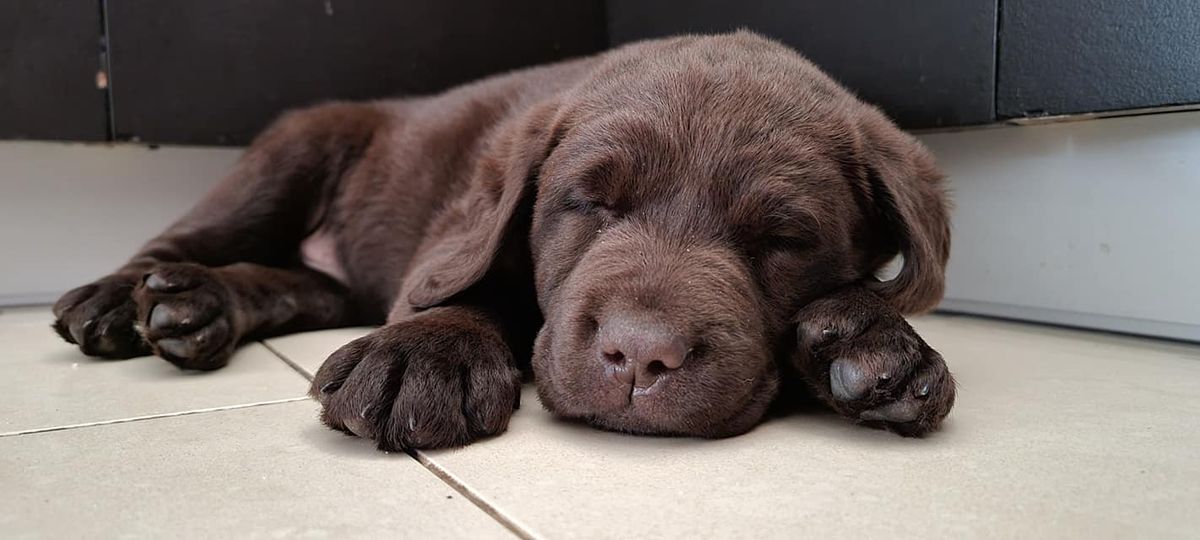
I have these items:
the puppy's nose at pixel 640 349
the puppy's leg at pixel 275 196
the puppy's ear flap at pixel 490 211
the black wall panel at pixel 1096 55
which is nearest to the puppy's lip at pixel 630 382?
the puppy's nose at pixel 640 349

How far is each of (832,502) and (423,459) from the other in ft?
2.07

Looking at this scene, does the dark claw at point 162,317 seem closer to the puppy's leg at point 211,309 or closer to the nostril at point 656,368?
the puppy's leg at point 211,309

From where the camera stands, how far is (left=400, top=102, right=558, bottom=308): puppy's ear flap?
192 cm

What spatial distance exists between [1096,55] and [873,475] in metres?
1.89

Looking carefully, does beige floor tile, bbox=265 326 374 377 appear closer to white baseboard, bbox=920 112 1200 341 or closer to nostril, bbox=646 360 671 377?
nostril, bbox=646 360 671 377

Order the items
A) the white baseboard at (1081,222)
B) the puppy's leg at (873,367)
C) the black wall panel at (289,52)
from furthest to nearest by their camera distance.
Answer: the black wall panel at (289,52) → the white baseboard at (1081,222) → the puppy's leg at (873,367)

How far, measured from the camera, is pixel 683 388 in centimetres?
144

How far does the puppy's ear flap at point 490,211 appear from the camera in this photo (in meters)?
1.92

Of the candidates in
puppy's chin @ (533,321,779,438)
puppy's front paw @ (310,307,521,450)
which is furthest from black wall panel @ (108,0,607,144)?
puppy's chin @ (533,321,779,438)

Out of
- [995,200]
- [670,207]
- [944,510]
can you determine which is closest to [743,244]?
[670,207]

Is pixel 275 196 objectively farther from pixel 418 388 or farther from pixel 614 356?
pixel 614 356

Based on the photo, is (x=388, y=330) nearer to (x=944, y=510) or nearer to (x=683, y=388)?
(x=683, y=388)

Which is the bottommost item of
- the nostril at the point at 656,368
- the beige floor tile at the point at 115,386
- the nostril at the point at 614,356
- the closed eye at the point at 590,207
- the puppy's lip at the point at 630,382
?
the beige floor tile at the point at 115,386

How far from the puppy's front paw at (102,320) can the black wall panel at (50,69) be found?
1.35m
